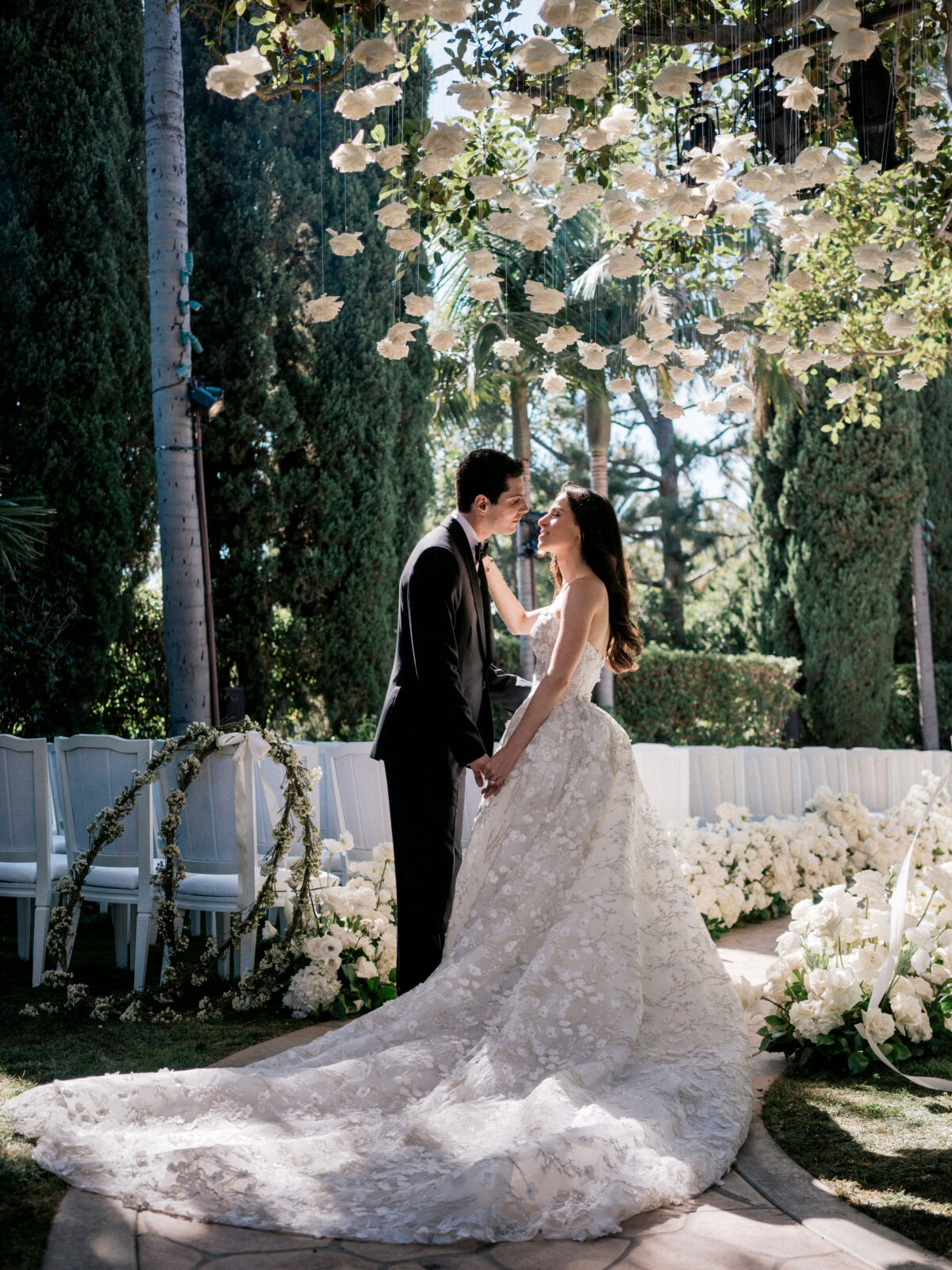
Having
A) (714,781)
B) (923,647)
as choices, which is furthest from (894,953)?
(923,647)

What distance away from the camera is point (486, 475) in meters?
4.36

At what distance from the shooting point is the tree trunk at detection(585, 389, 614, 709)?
1424cm

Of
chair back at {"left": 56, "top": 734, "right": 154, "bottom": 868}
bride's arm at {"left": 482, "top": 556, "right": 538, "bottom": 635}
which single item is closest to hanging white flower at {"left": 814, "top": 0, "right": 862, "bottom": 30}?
bride's arm at {"left": 482, "top": 556, "right": 538, "bottom": 635}

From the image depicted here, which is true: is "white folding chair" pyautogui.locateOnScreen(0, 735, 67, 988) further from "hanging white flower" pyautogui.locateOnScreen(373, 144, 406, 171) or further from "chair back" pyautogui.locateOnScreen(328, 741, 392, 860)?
"hanging white flower" pyautogui.locateOnScreen(373, 144, 406, 171)

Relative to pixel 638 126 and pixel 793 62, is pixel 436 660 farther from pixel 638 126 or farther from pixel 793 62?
pixel 638 126

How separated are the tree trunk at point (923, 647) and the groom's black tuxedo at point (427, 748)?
49.8ft

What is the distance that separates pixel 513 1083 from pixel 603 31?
303 cm

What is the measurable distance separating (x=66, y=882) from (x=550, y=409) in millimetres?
23210

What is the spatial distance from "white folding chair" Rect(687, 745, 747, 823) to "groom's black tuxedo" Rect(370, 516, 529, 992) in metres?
4.24

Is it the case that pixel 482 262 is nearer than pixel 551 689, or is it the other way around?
pixel 482 262

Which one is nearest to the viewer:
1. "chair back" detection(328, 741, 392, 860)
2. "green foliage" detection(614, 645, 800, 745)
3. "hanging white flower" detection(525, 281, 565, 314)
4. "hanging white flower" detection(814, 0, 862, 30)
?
"hanging white flower" detection(814, 0, 862, 30)

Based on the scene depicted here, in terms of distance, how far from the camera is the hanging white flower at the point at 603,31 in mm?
3201

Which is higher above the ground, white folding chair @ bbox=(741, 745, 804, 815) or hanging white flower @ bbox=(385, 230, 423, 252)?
hanging white flower @ bbox=(385, 230, 423, 252)

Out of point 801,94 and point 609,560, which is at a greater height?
point 801,94
